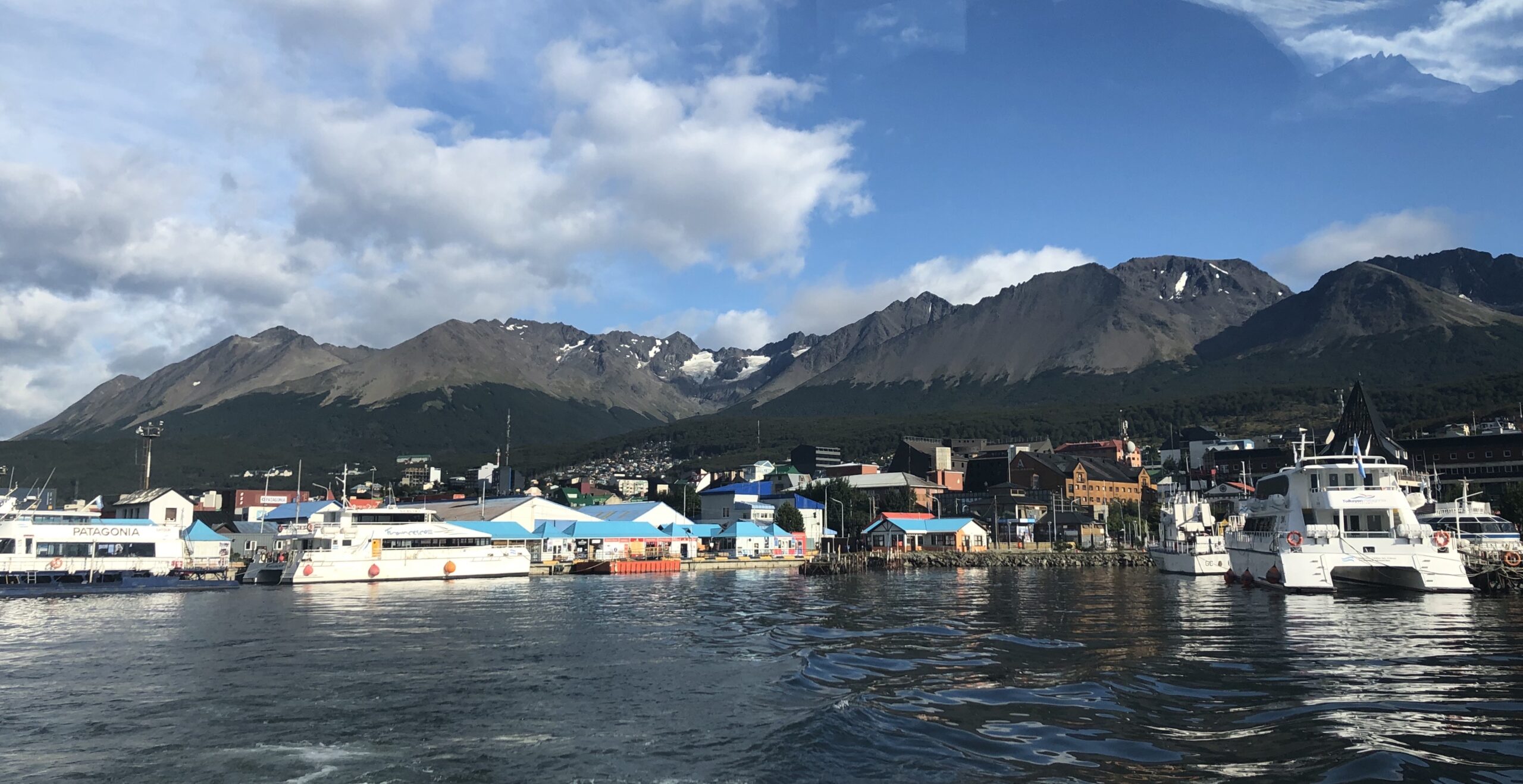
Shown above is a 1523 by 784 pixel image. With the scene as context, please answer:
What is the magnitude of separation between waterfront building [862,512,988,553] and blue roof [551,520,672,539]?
27.7m

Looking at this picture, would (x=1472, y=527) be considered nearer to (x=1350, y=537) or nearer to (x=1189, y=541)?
(x=1189, y=541)

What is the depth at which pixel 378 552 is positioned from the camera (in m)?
70.1

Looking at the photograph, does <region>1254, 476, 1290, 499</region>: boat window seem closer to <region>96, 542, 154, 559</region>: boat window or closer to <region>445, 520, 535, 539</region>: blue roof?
<region>445, 520, 535, 539</region>: blue roof

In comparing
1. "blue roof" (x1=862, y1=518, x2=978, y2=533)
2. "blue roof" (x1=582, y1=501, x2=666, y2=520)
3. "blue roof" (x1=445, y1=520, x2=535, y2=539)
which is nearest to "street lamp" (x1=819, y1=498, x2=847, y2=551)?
"blue roof" (x1=862, y1=518, x2=978, y2=533)

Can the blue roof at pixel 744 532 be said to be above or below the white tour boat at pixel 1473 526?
below

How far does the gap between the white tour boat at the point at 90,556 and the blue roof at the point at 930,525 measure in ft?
217

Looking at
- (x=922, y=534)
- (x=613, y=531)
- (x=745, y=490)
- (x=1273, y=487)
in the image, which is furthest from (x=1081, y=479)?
(x=1273, y=487)

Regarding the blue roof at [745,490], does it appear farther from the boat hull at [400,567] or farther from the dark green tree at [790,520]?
the boat hull at [400,567]

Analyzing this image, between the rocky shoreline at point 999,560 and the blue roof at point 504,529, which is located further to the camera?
the rocky shoreline at point 999,560

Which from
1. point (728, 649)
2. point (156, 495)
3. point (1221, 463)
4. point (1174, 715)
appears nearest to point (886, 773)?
point (1174, 715)

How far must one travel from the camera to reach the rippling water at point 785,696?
1529cm

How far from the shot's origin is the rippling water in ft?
50.2

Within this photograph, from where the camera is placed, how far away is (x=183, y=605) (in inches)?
1913

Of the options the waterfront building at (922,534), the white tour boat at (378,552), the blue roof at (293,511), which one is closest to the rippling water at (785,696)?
the white tour boat at (378,552)
